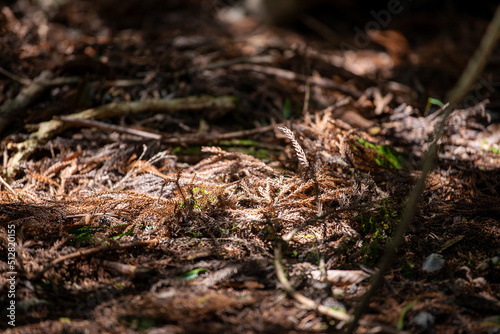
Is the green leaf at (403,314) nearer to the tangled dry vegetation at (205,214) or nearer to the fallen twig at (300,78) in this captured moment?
the tangled dry vegetation at (205,214)

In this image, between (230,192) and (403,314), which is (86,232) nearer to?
(230,192)

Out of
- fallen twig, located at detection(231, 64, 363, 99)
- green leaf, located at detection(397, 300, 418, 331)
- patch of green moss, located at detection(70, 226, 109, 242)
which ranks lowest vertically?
green leaf, located at detection(397, 300, 418, 331)

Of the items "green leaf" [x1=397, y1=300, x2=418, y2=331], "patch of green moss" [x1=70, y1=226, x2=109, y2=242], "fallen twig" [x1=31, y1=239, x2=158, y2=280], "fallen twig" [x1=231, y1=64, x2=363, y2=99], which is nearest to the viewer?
"green leaf" [x1=397, y1=300, x2=418, y2=331]

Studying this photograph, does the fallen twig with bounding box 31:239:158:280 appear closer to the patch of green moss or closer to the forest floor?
the forest floor

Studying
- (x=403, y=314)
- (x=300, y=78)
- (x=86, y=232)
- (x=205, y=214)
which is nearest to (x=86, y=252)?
(x=86, y=232)

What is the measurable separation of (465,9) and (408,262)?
6370mm

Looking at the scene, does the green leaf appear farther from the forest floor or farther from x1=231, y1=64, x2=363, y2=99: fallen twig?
x1=231, y1=64, x2=363, y2=99: fallen twig

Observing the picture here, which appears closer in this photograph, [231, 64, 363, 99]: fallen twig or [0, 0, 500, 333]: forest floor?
[0, 0, 500, 333]: forest floor

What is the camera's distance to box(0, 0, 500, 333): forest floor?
1.44 meters

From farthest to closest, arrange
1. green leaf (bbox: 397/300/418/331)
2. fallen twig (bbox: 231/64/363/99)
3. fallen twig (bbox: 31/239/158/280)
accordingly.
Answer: fallen twig (bbox: 231/64/363/99) → fallen twig (bbox: 31/239/158/280) → green leaf (bbox: 397/300/418/331)

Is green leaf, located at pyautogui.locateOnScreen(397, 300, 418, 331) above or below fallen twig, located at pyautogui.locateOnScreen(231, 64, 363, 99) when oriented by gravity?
below

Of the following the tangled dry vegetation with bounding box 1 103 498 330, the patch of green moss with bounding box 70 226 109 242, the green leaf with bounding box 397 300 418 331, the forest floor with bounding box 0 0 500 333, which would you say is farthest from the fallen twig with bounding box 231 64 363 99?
the green leaf with bounding box 397 300 418 331

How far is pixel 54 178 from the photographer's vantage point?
2.41 metres

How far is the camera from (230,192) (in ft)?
6.93
